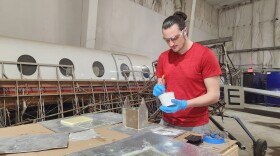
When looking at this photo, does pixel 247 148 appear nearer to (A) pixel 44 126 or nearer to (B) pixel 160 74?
(B) pixel 160 74

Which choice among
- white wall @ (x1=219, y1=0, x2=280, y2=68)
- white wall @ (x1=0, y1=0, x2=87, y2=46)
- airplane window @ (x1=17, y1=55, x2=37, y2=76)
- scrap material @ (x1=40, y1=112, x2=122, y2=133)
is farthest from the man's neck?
white wall @ (x1=219, y1=0, x2=280, y2=68)

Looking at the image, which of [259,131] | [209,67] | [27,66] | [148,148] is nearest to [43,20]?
[27,66]

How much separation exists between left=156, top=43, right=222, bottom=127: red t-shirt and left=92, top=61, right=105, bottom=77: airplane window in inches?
112

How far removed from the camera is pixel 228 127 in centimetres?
480

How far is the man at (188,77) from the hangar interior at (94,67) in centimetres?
32

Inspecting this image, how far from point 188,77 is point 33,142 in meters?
1.02

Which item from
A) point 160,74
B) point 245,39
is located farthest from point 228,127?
point 245,39

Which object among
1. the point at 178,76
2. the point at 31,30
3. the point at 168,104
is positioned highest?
the point at 31,30

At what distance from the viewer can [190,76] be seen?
1.46 meters

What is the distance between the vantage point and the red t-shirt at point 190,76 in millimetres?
1422

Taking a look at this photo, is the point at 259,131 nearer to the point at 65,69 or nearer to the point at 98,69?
the point at 98,69

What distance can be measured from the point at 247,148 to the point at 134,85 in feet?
7.71

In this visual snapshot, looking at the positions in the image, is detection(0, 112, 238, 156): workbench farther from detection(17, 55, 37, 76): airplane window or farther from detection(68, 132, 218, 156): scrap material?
detection(17, 55, 37, 76): airplane window

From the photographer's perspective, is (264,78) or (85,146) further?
(264,78)
